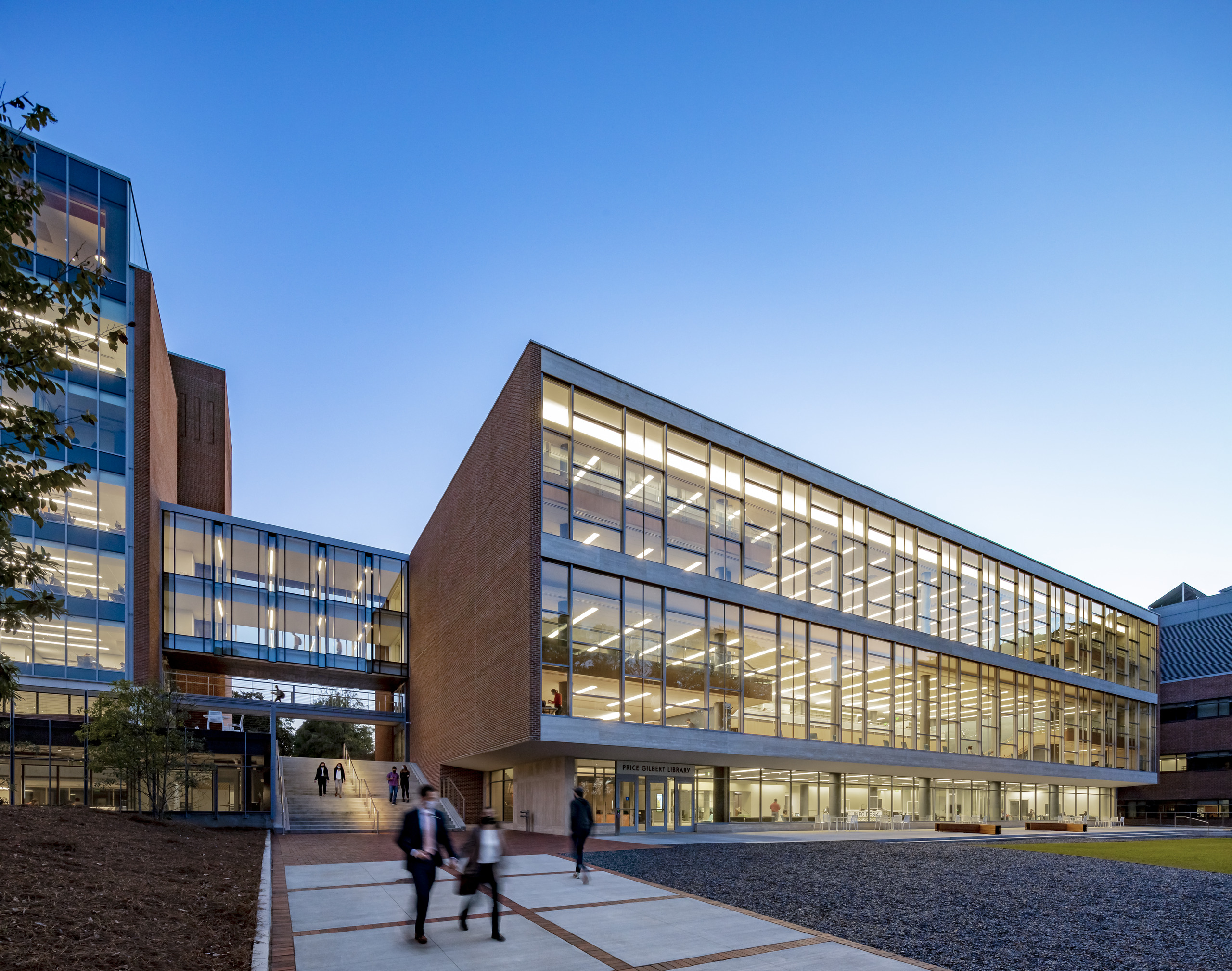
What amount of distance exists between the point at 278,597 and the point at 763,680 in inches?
985

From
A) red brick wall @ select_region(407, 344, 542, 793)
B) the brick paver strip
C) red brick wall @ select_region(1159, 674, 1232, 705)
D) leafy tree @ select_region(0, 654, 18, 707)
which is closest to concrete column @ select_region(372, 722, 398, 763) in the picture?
red brick wall @ select_region(407, 344, 542, 793)

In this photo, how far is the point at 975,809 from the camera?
1662 inches

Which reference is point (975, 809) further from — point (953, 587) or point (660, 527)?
point (660, 527)

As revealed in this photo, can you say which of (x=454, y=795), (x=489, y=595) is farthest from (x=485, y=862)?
(x=454, y=795)

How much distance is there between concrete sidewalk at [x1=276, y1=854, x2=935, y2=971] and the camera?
27.6 ft

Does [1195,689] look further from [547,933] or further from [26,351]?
[26,351]

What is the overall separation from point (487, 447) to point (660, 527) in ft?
24.1

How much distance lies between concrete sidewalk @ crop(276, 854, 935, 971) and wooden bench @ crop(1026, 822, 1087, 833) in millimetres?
32292

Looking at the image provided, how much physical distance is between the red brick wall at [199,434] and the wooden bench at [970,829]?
41978mm

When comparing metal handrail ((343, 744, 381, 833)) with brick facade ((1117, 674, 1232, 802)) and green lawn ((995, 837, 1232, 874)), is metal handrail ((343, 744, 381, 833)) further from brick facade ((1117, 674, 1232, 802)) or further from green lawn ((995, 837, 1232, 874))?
brick facade ((1117, 674, 1232, 802))

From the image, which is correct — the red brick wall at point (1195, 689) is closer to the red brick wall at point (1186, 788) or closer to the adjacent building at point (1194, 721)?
the adjacent building at point (1194, 721)

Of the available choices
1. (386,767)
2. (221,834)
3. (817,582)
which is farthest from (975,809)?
(221,834)

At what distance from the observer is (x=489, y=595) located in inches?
1125

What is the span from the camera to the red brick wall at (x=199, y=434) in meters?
46.3
